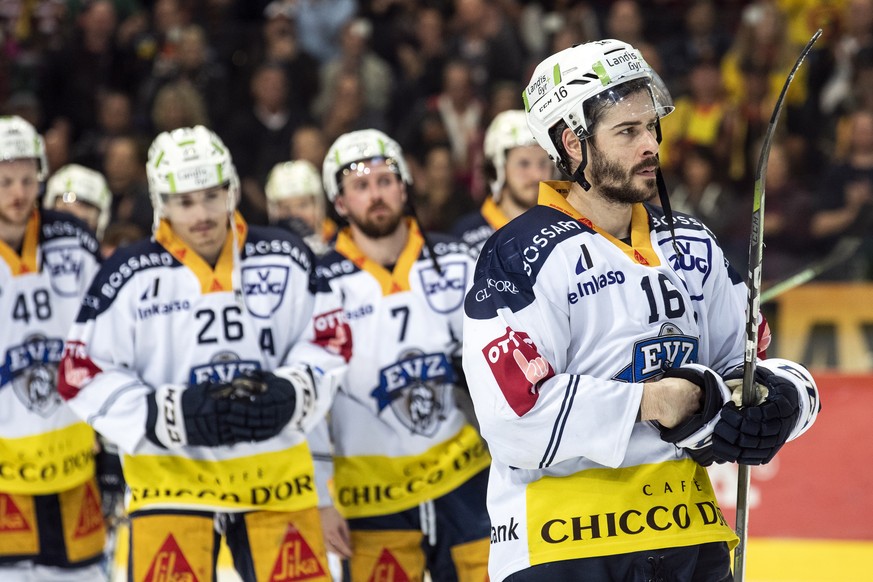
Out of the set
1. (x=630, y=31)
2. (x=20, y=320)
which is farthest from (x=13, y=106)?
(x=20, y=320)

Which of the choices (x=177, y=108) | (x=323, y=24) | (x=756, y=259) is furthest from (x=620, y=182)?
(x=323, y=24)

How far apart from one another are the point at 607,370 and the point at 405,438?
175 cm

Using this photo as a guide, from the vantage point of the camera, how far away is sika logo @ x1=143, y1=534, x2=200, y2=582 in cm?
410

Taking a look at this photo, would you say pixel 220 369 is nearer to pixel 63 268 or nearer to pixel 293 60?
pixel 63 268

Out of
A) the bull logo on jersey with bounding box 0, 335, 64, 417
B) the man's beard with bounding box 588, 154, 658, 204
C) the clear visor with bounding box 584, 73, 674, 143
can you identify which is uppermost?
the clear visor with bounding box 584, 73, 674, 143

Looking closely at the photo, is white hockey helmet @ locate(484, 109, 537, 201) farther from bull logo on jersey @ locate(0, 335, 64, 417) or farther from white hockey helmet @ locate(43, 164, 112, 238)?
white hockey helmet @ locate(43, 164, 112, 238)

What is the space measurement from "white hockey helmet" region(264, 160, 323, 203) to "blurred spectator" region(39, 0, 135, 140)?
3.95 meters

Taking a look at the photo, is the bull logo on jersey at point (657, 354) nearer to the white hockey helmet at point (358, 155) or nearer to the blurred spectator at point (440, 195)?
the white hockey helmet at point (358, 155)

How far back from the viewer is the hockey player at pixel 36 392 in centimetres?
477

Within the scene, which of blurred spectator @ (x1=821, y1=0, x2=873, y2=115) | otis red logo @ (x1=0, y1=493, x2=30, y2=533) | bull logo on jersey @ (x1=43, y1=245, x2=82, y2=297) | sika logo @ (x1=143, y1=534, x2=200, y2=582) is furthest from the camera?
blurred spectator @ (x1=821, y1=0, x2=873, y2=115)

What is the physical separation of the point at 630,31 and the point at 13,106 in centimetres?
452

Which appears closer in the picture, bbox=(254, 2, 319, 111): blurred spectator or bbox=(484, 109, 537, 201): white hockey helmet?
bbox=(484, 109, 537, 201): white hockey helmet

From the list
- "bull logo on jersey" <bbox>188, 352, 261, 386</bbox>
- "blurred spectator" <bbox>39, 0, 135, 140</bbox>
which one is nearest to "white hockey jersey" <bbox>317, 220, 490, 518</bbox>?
"bull logo on jersey" <bbox>188, 352, 261, 386</bbox>

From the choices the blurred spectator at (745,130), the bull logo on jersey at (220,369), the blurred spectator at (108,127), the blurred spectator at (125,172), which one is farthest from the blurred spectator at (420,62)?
the bull logo on jersey at (220,369)
